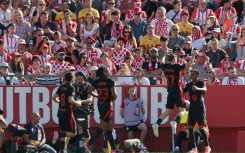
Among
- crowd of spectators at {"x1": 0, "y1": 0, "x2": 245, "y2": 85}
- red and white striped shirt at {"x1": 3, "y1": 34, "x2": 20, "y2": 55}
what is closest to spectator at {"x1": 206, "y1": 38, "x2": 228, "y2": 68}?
crowd of spectators at {"x1": 0, "y1": 0, "x2": 245, "y2": 85}

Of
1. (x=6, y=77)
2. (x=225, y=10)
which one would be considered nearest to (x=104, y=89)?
(x=6, y=77)

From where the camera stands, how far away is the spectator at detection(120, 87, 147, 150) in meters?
25.1

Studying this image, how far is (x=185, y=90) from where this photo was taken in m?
23.6

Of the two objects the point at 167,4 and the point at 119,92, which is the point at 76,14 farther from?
the point at 119,92

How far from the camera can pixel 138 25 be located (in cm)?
2873

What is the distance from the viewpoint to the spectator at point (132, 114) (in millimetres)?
25094

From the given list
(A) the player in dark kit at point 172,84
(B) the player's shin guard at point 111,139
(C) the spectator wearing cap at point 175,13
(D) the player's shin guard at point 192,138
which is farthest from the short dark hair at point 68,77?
(C) the spectator wearing cap at point 175,13

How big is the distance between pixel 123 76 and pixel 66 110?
90.9 inches

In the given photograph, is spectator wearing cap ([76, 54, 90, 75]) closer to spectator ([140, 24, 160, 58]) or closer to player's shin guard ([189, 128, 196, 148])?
spectator ([140, 24, 160, 58])

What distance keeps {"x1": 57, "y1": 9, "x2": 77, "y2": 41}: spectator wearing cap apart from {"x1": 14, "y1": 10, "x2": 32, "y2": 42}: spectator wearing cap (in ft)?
2.73

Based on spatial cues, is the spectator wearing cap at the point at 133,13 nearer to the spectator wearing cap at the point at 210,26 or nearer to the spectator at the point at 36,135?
the spectator wearing cap at the point at 210,26

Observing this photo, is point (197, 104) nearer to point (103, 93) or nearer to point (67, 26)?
point (103, 93)

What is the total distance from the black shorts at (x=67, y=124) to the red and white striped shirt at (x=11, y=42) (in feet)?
14.4

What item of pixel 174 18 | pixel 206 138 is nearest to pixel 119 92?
pixel 206 138
